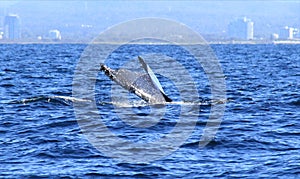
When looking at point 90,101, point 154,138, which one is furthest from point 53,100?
point 154,138

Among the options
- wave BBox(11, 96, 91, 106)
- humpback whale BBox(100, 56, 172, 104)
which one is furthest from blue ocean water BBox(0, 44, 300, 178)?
humpback whale BBox(100, 56, 172, 104)

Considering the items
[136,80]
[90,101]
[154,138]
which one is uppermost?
[136,80]

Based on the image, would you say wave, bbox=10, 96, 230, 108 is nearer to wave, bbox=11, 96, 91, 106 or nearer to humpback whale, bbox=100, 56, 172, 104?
wave, bbox=11, 96, 91, 106

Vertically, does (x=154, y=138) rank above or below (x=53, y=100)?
above

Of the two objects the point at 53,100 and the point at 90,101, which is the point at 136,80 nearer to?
the point at 90,101

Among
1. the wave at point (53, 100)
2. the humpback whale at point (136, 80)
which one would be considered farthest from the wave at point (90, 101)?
the humpback whale at point (136, 80)

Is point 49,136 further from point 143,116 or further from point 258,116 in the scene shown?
point 258,116

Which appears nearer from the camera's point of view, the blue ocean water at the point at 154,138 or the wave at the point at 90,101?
the blue ocean water at the point at 154,138

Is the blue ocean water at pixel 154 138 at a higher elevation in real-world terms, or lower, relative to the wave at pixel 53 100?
higher

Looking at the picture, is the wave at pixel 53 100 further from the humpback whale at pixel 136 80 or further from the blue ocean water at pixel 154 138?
the humpback whale at pixel 136 80

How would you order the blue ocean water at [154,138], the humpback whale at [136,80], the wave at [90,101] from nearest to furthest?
the blue ocean water at [154,138]
the humpback whale at [136,80]
the wave at [90,101]

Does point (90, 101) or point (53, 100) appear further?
point (90, 101)

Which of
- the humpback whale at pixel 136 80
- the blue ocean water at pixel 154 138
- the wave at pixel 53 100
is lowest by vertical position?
the wave at pixel 53 100

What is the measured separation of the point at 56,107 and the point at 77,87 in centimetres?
831
